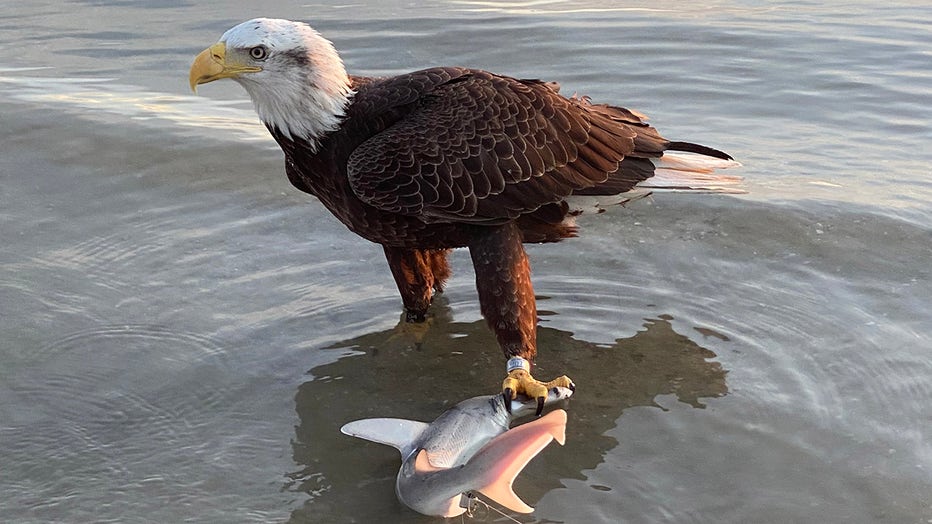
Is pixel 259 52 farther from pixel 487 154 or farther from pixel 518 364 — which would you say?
pixel 518 364

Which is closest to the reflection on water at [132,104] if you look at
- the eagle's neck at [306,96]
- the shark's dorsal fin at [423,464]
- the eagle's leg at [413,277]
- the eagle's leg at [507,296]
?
the eagle's leg at [413,277]

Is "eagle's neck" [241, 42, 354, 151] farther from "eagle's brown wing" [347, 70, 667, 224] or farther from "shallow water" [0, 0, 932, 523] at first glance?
"shallow water" [0, 0, 932, 523]

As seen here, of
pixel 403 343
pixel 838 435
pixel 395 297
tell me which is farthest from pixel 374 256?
pixel 838 435

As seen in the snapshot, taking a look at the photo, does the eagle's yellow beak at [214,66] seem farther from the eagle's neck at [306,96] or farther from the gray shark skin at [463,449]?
the gray shark skin at [463,449]

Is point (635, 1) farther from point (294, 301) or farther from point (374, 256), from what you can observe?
point (294, 301)

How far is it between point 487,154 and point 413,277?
67cm

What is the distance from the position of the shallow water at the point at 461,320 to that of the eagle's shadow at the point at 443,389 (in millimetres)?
11

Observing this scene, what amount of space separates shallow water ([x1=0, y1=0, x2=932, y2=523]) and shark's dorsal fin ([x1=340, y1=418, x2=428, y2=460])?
7.3 inches

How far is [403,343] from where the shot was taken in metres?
4.51

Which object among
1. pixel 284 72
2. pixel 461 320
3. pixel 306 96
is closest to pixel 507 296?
pixel 461 320

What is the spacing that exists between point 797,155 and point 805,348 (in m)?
2.25

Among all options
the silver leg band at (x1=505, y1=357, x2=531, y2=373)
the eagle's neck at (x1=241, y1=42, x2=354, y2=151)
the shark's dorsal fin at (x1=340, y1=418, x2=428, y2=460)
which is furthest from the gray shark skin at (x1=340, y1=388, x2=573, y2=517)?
the eagle's neck at (x1=241, y1=42, x2=354, y2=151)

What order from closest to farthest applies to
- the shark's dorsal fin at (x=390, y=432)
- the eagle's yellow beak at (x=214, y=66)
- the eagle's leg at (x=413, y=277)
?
the shark's dorsal fin at (x=390, y=432) → the eagle's yellow beak at (x=214, y=66) → the eagle's leg at (x=413, y=277)

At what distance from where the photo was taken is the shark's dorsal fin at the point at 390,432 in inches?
135
